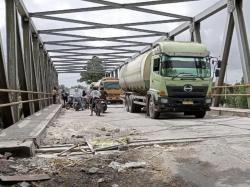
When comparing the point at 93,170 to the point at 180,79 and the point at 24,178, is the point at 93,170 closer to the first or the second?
the point at 24,178

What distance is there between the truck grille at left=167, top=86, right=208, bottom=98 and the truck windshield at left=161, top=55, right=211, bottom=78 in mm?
434

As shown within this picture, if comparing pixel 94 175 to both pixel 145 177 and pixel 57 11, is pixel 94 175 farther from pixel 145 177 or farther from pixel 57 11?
pixel 57 11

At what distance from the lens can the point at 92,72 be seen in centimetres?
6556

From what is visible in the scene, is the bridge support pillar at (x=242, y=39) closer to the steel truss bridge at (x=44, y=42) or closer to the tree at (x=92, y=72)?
the steel truss bridge at (x=44, y=42)

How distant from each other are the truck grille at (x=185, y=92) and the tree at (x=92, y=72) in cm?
3864

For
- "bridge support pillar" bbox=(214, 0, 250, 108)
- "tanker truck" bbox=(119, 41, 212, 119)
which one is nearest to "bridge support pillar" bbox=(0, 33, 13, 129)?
"tanker truck" bbox=(119, 41, 212, 119)

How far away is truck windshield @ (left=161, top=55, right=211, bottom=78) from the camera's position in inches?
653

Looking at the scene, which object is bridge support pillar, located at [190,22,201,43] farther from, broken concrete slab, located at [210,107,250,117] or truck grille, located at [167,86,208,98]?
truck grille, located at [167,86,208,98]

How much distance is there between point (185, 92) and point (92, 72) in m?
49.5

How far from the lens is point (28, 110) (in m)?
16.2

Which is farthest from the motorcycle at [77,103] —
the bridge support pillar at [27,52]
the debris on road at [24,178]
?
the debris on road at [24,178]

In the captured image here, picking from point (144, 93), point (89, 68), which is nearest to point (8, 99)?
point (144, 93)

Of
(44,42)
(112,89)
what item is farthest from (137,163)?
(112,89)

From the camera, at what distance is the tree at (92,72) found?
6122cm
